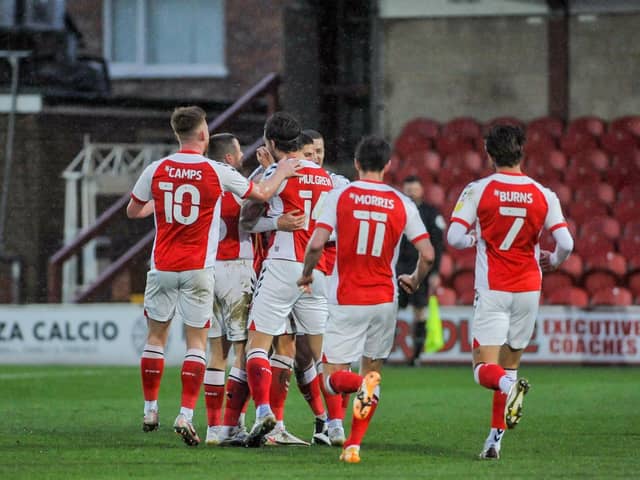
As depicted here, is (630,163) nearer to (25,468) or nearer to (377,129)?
(377,129)

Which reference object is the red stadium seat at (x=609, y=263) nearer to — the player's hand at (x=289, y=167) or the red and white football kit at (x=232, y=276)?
the red and white football kit at (x=232, y=276)

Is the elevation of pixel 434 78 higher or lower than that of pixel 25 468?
higher

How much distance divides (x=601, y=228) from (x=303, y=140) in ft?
37.6

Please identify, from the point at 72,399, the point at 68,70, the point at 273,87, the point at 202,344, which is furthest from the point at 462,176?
the point at 202,344

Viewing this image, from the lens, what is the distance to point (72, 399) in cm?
1291

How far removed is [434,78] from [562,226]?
1432 centimetres

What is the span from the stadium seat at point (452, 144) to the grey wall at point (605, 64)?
69.9 inches

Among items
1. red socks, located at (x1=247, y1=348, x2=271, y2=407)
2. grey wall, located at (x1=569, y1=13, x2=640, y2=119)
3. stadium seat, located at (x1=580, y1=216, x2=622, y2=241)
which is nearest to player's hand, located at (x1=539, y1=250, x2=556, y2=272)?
red socks, located at (x1=247, y1=348, x2=271, y2=407)

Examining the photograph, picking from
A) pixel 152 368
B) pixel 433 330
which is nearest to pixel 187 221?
pixel 152 368

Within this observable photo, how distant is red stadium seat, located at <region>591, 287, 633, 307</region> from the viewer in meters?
18.7

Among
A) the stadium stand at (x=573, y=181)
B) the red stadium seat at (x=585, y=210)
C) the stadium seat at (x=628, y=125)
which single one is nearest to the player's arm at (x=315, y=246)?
the stadium stand at (x=573, y=181)

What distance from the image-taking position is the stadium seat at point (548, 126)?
2164 cm

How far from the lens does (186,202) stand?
29.4 ft

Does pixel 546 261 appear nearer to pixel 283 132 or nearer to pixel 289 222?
pixel 289 222
